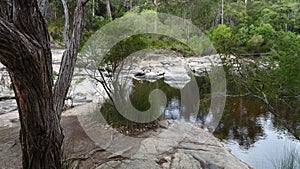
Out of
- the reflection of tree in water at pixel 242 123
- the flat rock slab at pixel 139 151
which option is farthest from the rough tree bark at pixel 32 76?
the reflection of tree in water at pixel 242 123

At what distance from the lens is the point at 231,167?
271 cm

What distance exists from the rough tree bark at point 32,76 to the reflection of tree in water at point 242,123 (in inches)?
94.3

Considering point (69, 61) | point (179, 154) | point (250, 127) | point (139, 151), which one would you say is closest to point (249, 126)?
point (250, 127)

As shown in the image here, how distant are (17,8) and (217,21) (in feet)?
54.0

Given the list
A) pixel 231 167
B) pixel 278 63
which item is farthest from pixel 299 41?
pixel 231 167

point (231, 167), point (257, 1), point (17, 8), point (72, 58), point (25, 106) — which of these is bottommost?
point (231, 167)

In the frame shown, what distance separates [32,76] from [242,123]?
12.8ft

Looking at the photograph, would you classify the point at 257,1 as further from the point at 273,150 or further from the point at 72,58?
the point at 72,58

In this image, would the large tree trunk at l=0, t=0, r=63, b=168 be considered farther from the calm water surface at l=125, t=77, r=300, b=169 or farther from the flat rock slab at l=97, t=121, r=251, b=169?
the calm water surface at l=125, t=77, r=300, b=169

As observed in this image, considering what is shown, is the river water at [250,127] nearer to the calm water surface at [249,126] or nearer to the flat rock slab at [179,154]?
the calm water surface at [249,126]

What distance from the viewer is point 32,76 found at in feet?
5.47

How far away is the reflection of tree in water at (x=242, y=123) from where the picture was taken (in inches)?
169

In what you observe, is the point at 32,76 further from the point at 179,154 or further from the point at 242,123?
the point at 242,123

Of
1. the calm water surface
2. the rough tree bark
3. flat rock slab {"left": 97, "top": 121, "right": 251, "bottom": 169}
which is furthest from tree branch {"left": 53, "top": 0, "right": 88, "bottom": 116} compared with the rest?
the calm water surface
